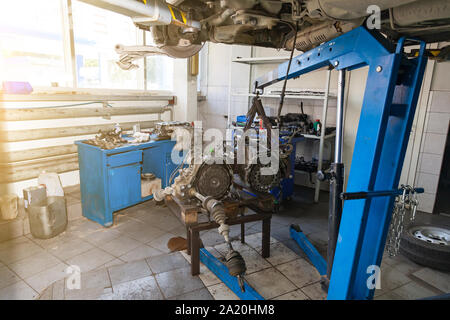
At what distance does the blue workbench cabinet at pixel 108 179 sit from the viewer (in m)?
3.18

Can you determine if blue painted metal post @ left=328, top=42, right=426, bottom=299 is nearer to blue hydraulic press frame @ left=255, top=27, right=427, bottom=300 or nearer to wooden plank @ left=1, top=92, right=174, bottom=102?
blue hydraulic press frame @ left=255, top=27, right=427, bottom=300

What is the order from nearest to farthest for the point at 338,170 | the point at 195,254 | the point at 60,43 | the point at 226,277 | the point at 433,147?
the point at 338,170, the point at 226,277, the point at 195,254, the point at 60,43, the point at 433,147

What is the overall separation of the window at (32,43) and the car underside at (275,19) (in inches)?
52.4

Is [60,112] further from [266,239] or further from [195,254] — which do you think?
[266,239]

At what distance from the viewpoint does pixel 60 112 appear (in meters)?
3.50

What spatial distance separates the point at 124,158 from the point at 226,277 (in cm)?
182

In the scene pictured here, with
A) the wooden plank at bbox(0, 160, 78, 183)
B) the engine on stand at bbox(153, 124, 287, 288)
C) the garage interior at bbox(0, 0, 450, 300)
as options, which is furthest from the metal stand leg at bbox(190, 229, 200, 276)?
the wooden plank at bbox(0, 160, 78, 183)

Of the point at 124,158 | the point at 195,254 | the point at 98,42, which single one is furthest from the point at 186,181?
the point at 98,42

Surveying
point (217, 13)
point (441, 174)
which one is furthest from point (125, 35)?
point (441, 174)

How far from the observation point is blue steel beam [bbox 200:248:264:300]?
2.05 meters

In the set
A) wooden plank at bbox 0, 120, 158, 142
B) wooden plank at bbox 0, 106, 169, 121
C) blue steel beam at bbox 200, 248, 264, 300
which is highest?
wooden plank at bbox 0, 106, 169, 121

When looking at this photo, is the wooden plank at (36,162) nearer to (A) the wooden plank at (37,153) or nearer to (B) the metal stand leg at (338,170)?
(A) the wooden plank at (37,153)

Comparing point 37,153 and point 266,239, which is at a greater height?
point 37,153
